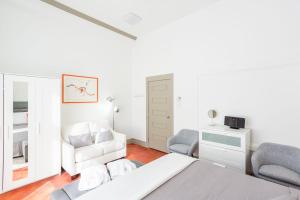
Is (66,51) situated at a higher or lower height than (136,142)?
higher

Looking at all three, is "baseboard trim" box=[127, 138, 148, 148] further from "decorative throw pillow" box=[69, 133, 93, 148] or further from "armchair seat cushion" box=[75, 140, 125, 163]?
"decorative throw pillow" box=[69, 133, 93, 148]

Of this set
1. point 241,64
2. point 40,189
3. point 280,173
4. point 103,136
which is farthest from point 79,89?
point 280,173

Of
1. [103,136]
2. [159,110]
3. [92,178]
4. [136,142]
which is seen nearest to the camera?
[92,178]

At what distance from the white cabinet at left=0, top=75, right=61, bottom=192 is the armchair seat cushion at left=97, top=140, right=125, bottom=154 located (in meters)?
0.84

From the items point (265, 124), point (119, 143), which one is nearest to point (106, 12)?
point (119, 143)

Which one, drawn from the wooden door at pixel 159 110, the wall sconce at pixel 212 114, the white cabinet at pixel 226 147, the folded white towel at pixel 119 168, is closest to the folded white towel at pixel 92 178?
the folded white towel at pixel 119 168

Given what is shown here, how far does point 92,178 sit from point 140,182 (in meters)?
0.59

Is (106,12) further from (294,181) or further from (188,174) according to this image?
(294,181)

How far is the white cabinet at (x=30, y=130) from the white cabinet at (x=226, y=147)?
110 inches

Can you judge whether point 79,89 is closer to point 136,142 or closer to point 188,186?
point 136,142

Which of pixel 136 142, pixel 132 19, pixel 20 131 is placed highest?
pixel 132 19

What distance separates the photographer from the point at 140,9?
10.3 ft

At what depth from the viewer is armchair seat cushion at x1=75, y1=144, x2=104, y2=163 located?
2738 millimetres

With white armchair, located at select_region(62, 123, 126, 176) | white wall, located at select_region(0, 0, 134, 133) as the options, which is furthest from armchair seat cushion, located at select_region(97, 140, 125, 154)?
white wall, located at select_region(0, 0, 134, 133)
